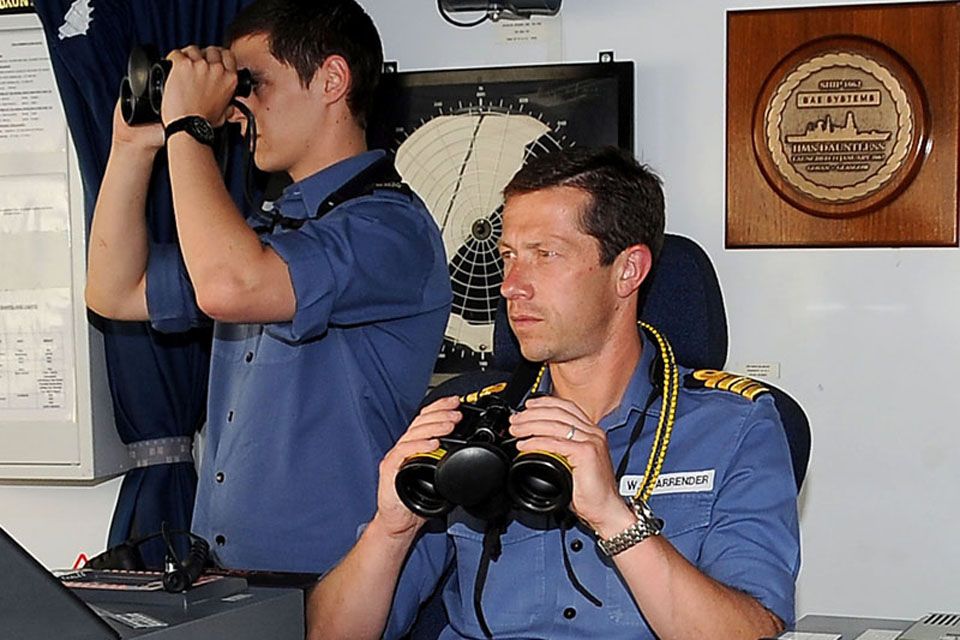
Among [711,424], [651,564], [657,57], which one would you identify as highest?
[657,57]

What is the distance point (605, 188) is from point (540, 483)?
0.52 meters

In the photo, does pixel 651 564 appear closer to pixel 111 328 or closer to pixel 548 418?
pixel 548 418

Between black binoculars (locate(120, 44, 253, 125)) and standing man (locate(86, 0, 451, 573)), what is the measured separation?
0.03m

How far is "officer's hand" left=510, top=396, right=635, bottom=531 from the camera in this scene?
5.21 ft

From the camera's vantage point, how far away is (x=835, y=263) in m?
3.02

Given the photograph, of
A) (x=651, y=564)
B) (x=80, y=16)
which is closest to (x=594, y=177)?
(x=651, y=564)

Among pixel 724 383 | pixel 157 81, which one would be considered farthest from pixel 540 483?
pixel 157 81

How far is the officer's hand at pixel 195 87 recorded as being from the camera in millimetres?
2041

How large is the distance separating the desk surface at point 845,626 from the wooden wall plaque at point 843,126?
1.70 metres

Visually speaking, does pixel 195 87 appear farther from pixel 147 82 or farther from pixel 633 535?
pixel 633 535

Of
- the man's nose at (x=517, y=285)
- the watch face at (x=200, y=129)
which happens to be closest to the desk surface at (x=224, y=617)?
the man's nose at (x=517, y=285)

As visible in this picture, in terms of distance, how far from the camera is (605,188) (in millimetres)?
1928

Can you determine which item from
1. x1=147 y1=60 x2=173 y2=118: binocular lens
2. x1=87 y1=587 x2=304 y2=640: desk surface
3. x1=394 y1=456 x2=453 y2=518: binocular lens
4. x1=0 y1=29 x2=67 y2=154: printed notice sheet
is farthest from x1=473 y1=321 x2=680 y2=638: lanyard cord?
x1=0 y1=29 x2=67 y2=154: printed notice sheet

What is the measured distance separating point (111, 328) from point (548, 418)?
185 cm
